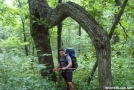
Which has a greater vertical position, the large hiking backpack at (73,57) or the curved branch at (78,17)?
the curved branch at (78,17)

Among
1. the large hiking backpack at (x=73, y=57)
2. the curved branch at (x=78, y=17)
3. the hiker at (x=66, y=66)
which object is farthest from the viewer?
the large hiking backpack at (x=73, y=57)

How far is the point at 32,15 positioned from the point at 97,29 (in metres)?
3.47

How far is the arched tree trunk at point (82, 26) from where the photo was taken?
554cm

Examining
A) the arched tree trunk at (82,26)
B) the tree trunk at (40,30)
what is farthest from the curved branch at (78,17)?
the tree trunk at (40,30)

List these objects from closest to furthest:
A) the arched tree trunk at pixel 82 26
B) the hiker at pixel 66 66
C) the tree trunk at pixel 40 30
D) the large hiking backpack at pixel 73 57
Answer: the arched tree trunk at pixel 82 26, the hiker at pixel 66 66, the large hiking backpack at pixel 73 57, the tree trunk at pixel 40 30

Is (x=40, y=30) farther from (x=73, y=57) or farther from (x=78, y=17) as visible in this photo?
(x=78, y=17)

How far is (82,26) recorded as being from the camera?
6.11 meters

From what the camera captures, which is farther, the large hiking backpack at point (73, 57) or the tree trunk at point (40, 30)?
the tree trunk at point (40, 30)

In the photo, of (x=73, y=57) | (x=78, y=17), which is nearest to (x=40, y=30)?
(x=73, y=57)

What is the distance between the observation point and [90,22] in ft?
19.3

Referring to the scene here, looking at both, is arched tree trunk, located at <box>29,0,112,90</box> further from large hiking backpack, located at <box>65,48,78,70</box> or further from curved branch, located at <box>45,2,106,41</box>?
large hiking backpack, located at <box>65,48,78,70</box>

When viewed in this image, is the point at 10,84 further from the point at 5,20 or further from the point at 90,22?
the point at 5,20

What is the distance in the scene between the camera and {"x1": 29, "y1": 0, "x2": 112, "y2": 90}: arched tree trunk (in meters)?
5.54

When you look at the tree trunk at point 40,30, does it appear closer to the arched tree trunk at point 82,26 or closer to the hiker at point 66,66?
the arched tree trunk at point 82,26
